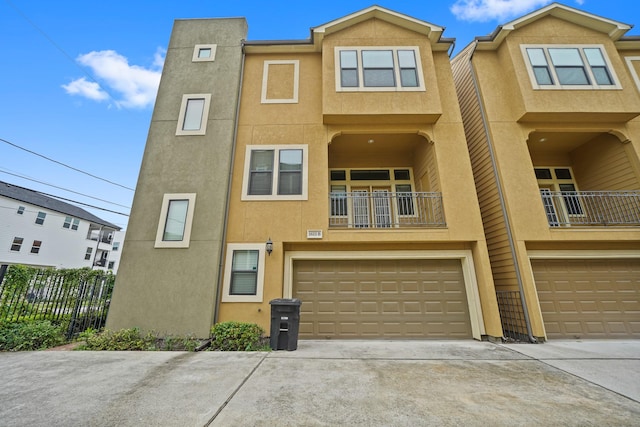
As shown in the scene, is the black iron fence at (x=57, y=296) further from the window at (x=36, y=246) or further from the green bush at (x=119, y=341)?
the window at (x=36, y=246)

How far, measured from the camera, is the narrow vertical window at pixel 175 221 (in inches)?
272

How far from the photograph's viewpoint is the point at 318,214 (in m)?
7.09

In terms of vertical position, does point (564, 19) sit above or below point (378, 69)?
above

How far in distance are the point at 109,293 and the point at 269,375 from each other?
627 centimetres

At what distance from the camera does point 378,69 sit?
8102 mm

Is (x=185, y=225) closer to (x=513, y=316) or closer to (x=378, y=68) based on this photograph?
(x=378, y=68)

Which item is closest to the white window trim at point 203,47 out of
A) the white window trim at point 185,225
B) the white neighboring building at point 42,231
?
the white window trim at point 185,225

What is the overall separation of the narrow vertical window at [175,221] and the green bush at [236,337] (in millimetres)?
2743

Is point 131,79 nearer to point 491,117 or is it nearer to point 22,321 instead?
point 22,321

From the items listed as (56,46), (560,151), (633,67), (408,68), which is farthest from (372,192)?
(56,46)

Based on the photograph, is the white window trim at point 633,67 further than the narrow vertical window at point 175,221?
Yes

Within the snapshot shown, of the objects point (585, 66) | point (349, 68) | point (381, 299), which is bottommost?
point (381, 299)

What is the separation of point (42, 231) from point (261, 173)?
27469mm

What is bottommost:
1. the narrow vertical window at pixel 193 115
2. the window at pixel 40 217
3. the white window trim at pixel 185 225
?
the white window trim at pixel 185 225
